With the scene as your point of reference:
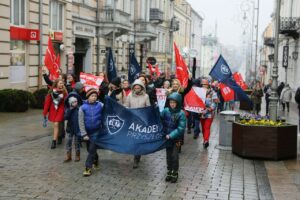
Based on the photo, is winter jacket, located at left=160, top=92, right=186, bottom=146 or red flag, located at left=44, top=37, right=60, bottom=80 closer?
winter jacket, located at left=160, top=92, right=186, bottom=146

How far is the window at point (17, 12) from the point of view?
21.2 metres

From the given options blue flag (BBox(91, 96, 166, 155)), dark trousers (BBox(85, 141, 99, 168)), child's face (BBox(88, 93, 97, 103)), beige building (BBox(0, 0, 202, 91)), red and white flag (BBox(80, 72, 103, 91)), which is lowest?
dark trousers (BBox(85, 141, 99, 168))

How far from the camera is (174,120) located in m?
8.70

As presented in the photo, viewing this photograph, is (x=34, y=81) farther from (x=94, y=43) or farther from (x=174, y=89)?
(x=174, y=89)

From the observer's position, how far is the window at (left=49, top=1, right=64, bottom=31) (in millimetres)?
25172

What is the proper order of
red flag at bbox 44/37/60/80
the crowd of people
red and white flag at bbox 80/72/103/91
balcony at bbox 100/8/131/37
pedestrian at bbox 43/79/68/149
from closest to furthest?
the crowd of people, pedestrian at bbox 43/79/68/149, red and white flag at bbox 80/72/103/91, red flag at bbox 44/37/60/80, balcony at bbox 100/8/131/37

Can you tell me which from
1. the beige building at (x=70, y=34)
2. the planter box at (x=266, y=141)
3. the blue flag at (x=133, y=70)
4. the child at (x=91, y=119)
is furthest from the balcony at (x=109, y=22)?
the child at (x=91, y=119)

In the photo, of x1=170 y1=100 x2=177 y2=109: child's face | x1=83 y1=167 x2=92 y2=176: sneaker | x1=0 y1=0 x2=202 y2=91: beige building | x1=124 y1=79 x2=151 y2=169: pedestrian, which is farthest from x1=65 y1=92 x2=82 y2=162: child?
x1=0 y1=0 x2=202 y2=91: beige building

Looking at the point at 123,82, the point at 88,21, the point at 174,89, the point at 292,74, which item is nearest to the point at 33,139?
the point at 123,82

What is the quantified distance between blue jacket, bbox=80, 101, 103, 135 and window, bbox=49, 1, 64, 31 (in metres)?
16.7

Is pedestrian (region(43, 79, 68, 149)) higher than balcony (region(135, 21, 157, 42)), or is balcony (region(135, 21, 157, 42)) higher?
balcony (region(135, 21, 157, 42))

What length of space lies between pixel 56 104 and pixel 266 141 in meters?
4.85

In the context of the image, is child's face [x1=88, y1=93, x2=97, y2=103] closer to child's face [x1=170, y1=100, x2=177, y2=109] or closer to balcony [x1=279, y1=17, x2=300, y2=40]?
child's face [x1=170, y1=100, x2=177, y2=109]

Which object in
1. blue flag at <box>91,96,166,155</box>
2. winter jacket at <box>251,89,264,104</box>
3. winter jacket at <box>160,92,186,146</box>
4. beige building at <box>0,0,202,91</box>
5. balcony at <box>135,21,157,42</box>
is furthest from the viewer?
balcony at <box>135,21,157,42</box>
